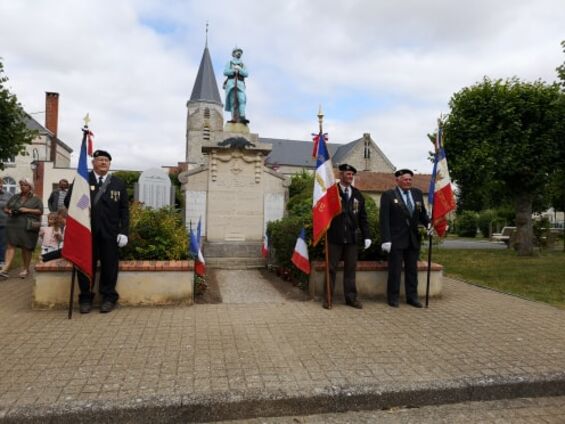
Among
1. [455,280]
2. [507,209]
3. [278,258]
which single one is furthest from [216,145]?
[507,209]

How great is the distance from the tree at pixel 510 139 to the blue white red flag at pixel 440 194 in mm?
9356

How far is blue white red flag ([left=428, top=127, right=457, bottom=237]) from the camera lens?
241 inches

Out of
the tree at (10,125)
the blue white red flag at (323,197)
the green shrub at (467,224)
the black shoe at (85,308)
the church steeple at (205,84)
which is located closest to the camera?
the black shoe at (85,308)

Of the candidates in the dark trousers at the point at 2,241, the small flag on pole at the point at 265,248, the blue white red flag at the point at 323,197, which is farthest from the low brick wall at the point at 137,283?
the small flag on pole at the point at 265,248

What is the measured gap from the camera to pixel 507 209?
39938mm

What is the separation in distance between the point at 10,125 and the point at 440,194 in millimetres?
11305

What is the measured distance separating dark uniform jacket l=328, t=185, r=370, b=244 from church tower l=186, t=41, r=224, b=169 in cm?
6477

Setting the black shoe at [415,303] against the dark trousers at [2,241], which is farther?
the dark trousers at [2,241]

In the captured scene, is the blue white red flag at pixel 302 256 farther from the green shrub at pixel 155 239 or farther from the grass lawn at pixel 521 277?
the grass lawn at pixel 521 277

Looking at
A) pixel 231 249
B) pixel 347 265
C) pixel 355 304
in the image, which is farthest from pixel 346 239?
pixel 231 249

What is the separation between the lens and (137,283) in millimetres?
5512

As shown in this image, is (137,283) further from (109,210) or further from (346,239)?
(346,239)

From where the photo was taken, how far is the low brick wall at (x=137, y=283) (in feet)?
17.4

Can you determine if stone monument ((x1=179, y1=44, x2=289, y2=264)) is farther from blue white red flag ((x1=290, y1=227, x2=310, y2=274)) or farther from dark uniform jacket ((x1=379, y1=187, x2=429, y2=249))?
dark uniform jacket ((x1=379, y1=187, x2=429, y2=249))
